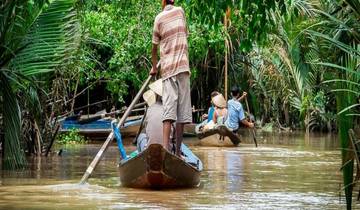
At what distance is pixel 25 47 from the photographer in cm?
991

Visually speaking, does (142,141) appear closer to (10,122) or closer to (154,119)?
(154,119)

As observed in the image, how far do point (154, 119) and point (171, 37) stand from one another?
101cm

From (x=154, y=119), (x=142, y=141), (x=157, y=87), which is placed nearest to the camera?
(x=154, y=119)

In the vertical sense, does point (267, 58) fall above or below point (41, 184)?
above

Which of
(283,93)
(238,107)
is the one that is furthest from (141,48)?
(283,93)

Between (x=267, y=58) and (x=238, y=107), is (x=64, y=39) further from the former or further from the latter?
(x=267, y=58)

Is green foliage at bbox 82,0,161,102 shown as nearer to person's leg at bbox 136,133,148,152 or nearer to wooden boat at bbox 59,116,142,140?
wooden boat at bbox 59,116,142,140

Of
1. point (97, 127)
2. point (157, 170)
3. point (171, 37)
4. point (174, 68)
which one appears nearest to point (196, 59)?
point (97, 127)

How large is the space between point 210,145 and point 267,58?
39.1 ft

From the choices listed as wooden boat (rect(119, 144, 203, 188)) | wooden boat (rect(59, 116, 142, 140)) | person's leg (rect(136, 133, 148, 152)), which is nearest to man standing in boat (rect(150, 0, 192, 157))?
wooden boat (rect(119, 144, 203, 188))

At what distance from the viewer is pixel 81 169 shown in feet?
40.2

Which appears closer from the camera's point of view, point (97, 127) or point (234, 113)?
point (234, 113)

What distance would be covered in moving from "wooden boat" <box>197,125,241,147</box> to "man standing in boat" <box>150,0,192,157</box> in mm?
9107

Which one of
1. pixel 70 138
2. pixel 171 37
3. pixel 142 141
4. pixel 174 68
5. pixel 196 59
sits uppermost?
pixel 196 59
